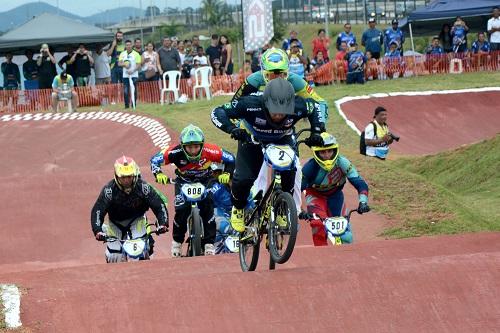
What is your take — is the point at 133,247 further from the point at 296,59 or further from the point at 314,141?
the point at 296,59

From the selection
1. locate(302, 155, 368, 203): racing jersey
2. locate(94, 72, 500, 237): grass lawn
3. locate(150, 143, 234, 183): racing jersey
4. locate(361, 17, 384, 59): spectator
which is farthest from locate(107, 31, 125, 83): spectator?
locate(302, 155, 368, 203): racing jersey

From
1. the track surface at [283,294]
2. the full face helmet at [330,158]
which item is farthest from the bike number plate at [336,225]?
the full face helmet at [330,158]

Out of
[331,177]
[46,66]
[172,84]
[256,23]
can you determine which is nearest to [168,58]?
[172,84]

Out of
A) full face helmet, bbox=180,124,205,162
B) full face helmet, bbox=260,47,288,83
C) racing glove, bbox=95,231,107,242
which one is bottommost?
racing glove, bbox=95,231,107,242

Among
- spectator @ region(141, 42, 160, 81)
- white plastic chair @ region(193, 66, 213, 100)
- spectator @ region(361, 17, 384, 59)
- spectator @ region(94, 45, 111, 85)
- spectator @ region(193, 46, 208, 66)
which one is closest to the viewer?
spectator @ region(141, 42, 160, 81)

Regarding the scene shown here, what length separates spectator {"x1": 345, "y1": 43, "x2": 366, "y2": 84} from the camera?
30172mm

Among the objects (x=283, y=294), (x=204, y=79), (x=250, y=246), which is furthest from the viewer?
(x=204, y=79)

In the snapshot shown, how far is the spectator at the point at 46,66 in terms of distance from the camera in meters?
28.6

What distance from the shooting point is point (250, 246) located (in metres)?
9.98

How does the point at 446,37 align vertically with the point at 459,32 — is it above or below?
below

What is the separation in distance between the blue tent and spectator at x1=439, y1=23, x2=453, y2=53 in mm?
778

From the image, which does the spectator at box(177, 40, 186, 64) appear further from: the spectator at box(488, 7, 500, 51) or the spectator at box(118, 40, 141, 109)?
the spectator at box(488, 7, 500, 51)

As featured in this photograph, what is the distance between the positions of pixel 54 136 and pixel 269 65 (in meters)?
17.9

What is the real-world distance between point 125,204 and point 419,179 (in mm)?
6956
